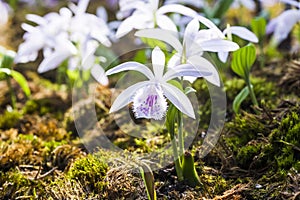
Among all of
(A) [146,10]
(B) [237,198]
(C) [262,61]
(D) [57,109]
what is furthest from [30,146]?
(C) [262,61]

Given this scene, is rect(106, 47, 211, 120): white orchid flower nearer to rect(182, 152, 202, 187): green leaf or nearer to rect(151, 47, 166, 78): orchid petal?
rect(151, 47, 166, 78): orchid petal

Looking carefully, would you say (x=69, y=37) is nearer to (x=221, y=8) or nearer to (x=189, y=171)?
(x=221, y=8)

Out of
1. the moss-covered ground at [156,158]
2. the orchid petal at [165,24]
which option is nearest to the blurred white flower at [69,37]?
the moss-covered ground at [156,158]

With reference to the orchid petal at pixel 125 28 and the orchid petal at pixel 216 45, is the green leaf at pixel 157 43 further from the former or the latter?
the orchid petal at pixel 216 45

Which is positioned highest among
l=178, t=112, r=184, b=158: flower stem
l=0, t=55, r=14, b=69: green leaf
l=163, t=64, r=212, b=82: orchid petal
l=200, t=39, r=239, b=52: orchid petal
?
l=200, t=39, r=239, b=52: orchid petal

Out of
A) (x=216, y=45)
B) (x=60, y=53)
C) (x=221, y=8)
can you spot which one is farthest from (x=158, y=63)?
(x=221, y=8)

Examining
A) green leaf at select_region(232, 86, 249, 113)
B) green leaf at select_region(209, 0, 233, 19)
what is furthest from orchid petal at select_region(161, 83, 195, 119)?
green leaf at select_region(209, 0, 233, 19)
